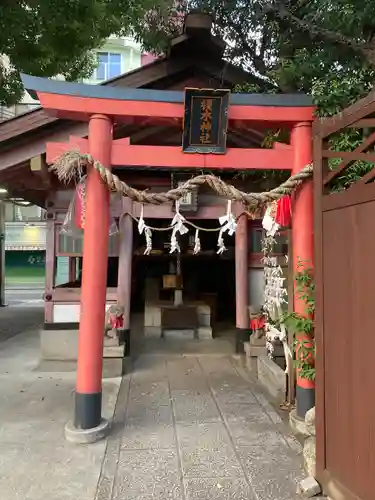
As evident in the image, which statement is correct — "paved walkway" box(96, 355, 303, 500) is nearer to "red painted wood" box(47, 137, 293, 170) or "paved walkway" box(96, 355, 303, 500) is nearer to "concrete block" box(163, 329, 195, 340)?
"red painted wood" box(47, 137, 293, 170)

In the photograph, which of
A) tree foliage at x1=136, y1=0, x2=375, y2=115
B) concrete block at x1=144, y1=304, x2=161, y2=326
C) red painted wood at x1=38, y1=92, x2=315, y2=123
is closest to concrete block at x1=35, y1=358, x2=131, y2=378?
concrete block at x1=144, y1=304, x2=161, y2=326

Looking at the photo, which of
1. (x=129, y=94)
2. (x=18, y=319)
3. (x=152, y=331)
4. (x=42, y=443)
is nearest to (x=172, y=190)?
(x=129, y=94)

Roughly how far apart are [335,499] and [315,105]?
406 cm

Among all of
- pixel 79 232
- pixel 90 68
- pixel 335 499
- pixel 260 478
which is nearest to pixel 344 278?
pixel 335 499

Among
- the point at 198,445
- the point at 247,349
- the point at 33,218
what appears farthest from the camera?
the point at 33,218

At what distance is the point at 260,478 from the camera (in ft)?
12.3

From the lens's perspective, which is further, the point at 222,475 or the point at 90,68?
the point at 90,68

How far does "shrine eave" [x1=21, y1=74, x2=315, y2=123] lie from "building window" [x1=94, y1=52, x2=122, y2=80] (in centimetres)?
2052

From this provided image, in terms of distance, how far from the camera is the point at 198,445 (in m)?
4.44

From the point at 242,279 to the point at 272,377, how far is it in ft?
8.41

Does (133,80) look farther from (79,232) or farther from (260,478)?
(260,478)

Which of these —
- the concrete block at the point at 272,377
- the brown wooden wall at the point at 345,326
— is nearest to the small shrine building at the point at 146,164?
the brown wooden wall at the point at 345,326

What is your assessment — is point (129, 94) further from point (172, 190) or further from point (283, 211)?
point (283, 211)

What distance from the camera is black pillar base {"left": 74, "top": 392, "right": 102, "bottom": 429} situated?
4.56 m
